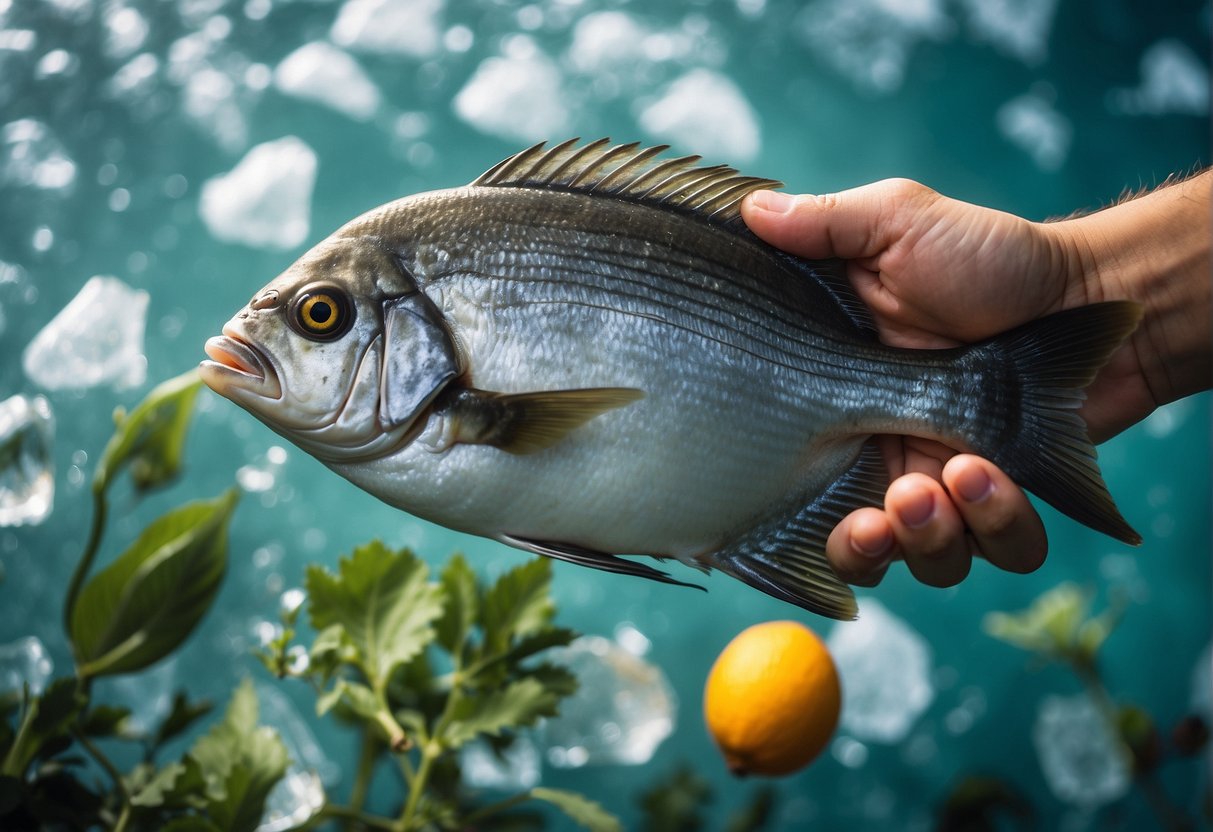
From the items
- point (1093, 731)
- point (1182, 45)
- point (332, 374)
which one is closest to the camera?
point (332, 374)

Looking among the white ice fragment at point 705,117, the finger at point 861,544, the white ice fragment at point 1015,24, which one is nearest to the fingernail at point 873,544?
the finger at point 861,544

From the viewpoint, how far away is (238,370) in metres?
0.76

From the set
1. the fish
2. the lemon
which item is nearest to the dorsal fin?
the fish

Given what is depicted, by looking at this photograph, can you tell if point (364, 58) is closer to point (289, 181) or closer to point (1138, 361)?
point (289, 181)

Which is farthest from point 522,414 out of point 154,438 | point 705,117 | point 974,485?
point 705,117

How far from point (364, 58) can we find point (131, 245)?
1.81 ft

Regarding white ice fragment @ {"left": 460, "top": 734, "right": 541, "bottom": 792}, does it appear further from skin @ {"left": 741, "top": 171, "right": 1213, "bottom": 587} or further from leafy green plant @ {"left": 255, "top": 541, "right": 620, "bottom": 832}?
skin @ {"left": 741, "top": 171, "right": 1213, "bottom": 587}

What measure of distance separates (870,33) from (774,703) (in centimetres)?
140

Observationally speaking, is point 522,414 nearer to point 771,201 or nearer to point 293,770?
point 771,201

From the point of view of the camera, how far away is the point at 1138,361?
1.11m

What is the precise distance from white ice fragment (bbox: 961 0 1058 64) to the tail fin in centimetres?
122

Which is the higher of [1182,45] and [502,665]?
[1182,45]

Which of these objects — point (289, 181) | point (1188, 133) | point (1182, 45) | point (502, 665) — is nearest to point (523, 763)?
point (502, 665)

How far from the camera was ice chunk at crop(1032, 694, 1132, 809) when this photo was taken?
171cm
